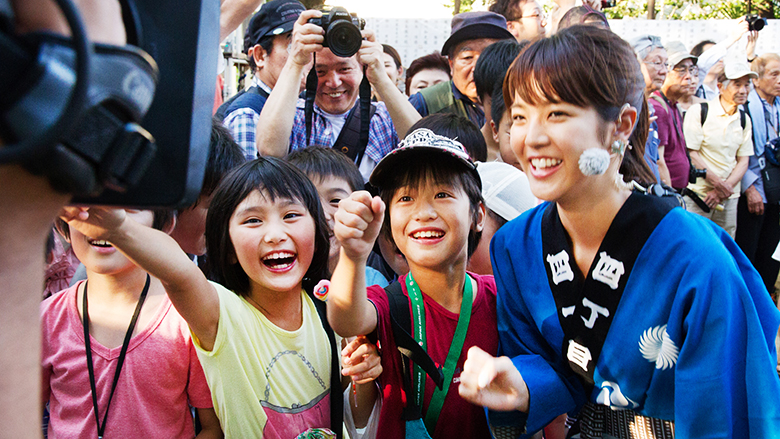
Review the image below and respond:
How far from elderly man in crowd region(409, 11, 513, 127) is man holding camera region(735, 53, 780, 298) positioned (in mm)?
3882

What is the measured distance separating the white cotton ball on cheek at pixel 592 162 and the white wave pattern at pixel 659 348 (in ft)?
1.48

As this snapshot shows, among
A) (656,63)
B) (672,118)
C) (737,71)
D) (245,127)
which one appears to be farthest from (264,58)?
(737,71)

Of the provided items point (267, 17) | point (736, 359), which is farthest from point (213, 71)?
point (267, 17)

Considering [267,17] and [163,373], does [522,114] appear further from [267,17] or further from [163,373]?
[267,17]

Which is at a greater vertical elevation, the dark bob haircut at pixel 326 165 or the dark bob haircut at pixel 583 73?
the dark bob haircut at pixel 583 73

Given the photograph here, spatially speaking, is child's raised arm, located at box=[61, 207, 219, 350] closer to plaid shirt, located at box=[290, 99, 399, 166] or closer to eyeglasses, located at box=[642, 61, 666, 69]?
plaid shirt, located at box=[290, 99, 399, 166]

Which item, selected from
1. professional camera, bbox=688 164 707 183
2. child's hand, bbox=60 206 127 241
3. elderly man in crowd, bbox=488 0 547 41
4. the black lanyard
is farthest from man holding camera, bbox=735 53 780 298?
child's hand, bbox=60 206 127 241

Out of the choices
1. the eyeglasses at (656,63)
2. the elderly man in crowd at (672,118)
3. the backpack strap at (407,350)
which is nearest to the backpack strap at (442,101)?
the backpack strap at (407,350)

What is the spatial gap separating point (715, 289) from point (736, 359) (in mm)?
184

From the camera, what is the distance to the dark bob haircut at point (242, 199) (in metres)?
1.86

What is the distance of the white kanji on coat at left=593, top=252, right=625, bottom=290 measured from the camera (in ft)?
5.06

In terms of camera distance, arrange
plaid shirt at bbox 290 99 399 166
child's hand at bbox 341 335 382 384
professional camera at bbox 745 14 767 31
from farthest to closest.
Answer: professional camera at bbox 745 14 767 31
plaid shirt at bbox 290 99 399 166
child's hand at bbox 341 335 382 384

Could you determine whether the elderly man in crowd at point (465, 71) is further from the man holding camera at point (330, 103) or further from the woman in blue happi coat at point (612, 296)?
the woman in blue happi coat at point (612, 296)

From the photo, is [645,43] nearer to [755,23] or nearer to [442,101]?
[442,101]
